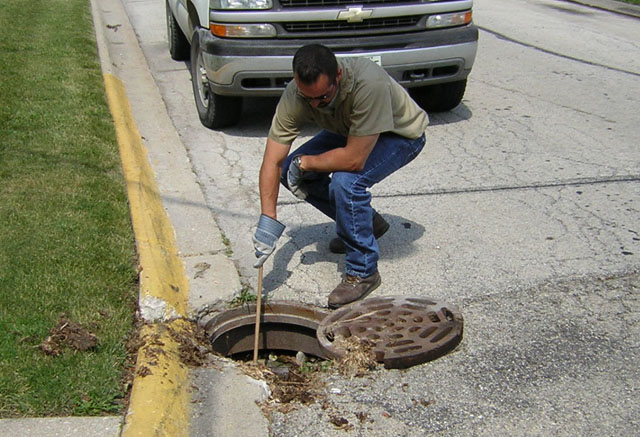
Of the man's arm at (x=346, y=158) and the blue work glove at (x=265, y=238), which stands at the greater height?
the man's arm at (x=346, y=158)

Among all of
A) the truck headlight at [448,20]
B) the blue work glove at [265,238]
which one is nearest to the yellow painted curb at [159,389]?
the blue work glove at [265,238]

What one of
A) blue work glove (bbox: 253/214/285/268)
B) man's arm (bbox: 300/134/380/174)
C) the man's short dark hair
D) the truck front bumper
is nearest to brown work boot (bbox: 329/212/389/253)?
man's arm (bbox: 300/134/380/174)

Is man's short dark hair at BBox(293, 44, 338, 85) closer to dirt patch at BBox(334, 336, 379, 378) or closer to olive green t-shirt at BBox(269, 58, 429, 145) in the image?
olive green t-shirt at BBox(269, 58, 429, 145)

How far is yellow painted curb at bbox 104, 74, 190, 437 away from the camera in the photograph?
3.29m

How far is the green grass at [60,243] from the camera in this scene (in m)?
3.42

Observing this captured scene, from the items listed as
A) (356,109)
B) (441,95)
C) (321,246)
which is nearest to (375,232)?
(321,246)

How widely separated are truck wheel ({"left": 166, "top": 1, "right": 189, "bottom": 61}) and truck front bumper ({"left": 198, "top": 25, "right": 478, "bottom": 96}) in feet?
9.17

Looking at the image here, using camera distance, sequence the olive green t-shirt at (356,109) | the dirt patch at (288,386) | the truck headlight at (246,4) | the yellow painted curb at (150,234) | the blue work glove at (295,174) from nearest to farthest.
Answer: the dirt patch at (288,386), the olive green t-shirt at (356,109), the yellow painted curb at (150,234), the blue work glove at (295,174), the truck headlight at (246,4)

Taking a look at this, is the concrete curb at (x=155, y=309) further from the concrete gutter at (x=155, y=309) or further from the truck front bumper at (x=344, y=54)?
the truck front bumper at (x=344, y=54)

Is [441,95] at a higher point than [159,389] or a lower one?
lower

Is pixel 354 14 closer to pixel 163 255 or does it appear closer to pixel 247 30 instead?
pixel 247 30

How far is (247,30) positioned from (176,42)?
11.1 feet

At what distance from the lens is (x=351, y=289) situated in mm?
4363

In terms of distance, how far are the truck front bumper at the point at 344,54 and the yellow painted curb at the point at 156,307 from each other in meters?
0.99
